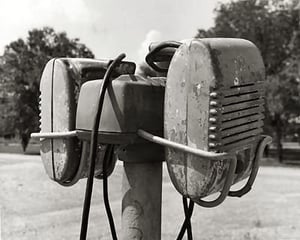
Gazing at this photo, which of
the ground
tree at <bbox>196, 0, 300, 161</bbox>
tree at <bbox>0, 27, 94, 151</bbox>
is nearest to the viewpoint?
the ground

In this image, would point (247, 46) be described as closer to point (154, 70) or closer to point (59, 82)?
point (154, 70)

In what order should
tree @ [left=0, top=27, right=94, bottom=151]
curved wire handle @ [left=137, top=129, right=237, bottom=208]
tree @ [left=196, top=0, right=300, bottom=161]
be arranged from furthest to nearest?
1. tree @ [left=0, top=27, right=94, bottom=151]
2. tree @ [left=196, top=0, right=300, bottom=161]
3. curved wire handle @ [left=137, top=129, right=237, bottom=208]

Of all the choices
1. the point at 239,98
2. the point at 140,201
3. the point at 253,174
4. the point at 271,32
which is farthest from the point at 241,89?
the point at 271,32

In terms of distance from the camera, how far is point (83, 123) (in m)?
1.45

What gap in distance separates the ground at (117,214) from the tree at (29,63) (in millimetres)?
15278

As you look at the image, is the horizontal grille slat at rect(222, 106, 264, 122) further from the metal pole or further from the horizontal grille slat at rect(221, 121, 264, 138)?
the metal pole

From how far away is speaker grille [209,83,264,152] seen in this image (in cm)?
128

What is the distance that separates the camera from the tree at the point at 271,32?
19141 mm

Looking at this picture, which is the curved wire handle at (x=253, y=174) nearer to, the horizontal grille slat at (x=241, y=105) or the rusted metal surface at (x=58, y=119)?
the horizontal grille slat at (x=241, y=105)

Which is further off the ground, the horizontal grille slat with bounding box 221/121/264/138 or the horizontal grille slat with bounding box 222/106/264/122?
the horizontal grille slat with bounding box 222/106/264/122

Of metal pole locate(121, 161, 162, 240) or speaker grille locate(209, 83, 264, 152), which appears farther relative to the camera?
metal pole locate(121, 161, 162, 240)

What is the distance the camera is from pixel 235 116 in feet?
4.46

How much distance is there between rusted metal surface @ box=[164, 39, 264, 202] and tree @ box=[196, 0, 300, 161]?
17729 mm

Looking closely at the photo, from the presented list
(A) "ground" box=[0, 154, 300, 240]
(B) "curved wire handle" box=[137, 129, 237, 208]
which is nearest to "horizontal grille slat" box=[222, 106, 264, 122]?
(B) "curved wire handle" box=[137, 129, 237, 208]
